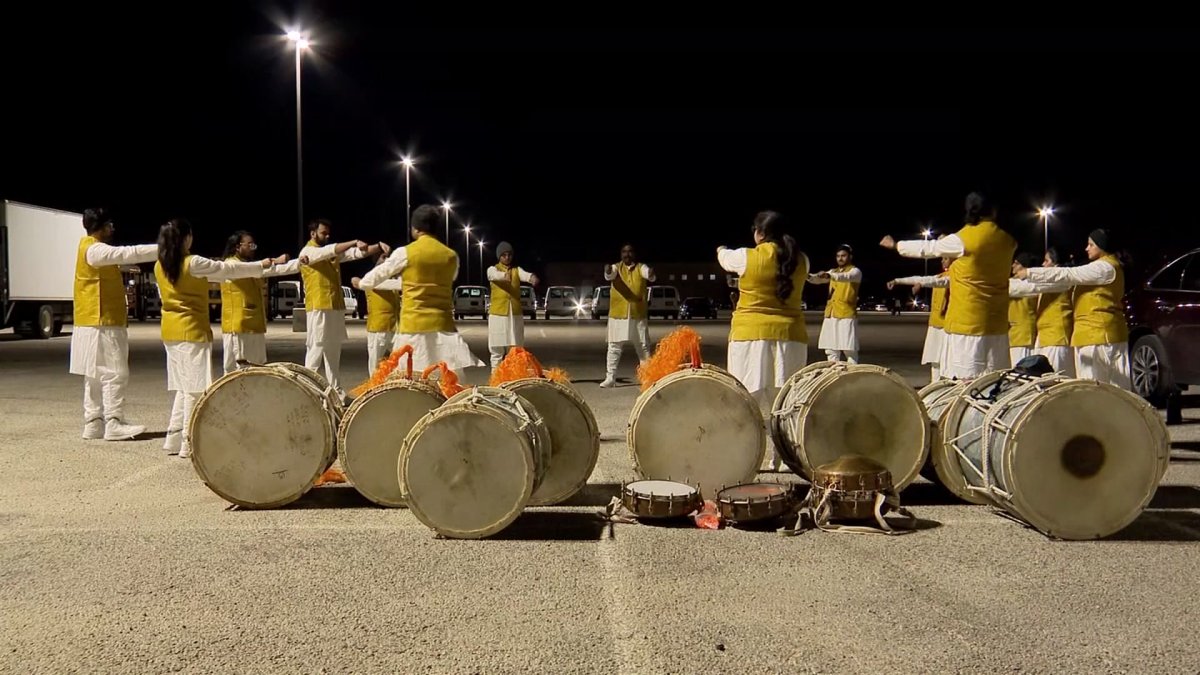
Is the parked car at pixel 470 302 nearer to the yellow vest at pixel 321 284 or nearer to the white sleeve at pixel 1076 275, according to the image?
the yellow vest at pixel 321 284

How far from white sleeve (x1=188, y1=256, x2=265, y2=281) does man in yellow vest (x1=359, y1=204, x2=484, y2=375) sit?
121 cm

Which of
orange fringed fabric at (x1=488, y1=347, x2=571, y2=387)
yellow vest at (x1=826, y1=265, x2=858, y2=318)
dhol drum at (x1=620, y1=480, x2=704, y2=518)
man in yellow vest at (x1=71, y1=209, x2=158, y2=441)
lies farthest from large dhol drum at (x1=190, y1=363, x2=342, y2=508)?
yellow vest at (x1=826, y1=265, x2=858, y2=318)

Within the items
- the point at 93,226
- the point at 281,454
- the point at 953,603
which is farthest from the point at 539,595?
the point at 93,226

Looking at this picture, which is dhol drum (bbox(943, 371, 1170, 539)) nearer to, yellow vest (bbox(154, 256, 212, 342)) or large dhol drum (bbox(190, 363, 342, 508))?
large dhol drum (bbox(190, 363, 342, 508))

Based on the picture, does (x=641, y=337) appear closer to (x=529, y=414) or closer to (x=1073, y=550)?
(x=529, y=414)

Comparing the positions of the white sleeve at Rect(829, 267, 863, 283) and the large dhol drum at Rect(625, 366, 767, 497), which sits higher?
the white sleeve at Rect(829, 267, 863, 283)

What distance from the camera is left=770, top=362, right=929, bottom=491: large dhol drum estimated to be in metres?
5.64

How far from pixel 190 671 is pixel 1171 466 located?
23.7 feet

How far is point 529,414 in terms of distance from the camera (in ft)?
17.4

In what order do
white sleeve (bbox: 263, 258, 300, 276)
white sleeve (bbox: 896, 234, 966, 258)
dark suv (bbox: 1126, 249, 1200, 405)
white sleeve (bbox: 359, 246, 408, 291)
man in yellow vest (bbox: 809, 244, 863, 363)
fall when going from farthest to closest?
man in yellow vest (bbox: 809, 244, 863, 363), dark suv (bbox: 1126, 249, 1200, 405), white sleeve (bbox: 263, 258, 300, 276), white sleeve (bbox: 359, 246, 408, 291), white sleeve (bbox: 896, 234, 966, 258)

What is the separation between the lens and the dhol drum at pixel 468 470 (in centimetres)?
495

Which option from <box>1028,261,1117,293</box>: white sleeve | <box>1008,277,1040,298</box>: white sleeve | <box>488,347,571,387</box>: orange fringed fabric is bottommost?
<box>488,347,571,387</box>: orange fringed fabric

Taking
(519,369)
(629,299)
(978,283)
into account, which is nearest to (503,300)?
(629,299)

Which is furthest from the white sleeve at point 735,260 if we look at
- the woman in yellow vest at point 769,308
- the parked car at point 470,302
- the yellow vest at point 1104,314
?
the parked car at point 470,302
